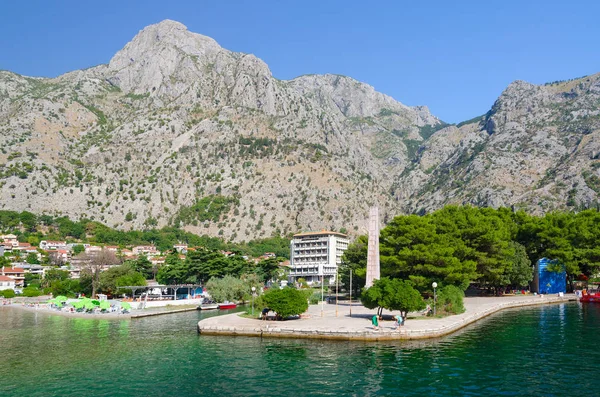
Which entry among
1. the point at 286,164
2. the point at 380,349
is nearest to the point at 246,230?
the point at 286,164

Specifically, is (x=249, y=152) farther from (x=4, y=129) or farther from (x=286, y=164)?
(x=4, y=129)

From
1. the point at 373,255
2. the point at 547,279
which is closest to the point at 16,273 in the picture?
the point at 373,255

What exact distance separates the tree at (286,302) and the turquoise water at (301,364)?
6177 mm

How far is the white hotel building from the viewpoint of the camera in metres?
142

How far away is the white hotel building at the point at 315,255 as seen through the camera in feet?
465

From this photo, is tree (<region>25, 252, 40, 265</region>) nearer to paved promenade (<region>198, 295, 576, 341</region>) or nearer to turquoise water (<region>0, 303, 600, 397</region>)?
turquoise water (<region>0, 303, 600, 397</region>)

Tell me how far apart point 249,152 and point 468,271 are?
6000 inches

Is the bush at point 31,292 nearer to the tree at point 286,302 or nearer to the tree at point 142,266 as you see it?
the tree at point 142,266

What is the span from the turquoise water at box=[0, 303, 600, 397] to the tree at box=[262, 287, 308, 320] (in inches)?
243

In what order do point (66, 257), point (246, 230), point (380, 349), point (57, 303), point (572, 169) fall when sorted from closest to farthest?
point (380, 349)
point (57, 303)
point (66, 257)
point (572, 169)
point (246, 230)

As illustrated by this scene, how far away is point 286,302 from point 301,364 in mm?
14584

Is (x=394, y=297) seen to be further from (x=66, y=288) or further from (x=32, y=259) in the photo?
(x=32, y=259)

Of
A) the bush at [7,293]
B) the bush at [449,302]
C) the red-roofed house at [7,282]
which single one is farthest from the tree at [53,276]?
the bush at [449,302]

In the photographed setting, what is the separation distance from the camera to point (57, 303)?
7125 centimetres
